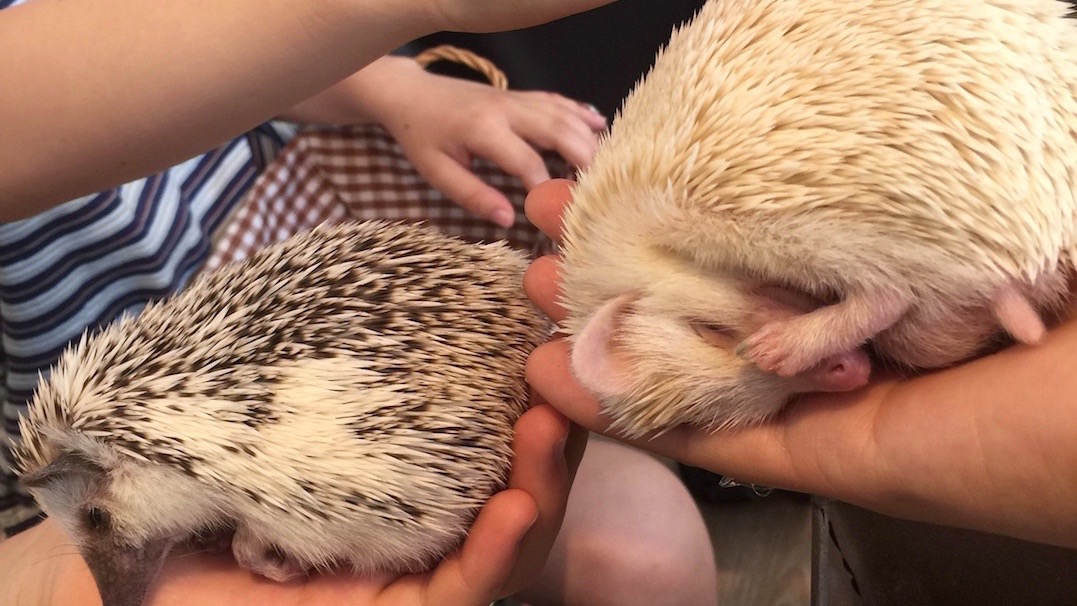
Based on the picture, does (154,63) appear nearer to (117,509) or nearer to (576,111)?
(117,509)

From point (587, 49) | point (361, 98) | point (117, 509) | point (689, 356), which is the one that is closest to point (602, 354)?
point (689, 356)

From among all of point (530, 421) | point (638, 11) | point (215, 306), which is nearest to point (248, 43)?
point (215, 306)

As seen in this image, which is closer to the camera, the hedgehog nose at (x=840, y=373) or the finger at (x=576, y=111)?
the hedgehog nose at (x=840, y=373)

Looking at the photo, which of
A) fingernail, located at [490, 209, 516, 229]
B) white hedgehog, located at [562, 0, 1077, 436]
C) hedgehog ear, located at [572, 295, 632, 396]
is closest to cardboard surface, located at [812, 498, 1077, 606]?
white hedgehog, located at [562, 0, 1077, 436]

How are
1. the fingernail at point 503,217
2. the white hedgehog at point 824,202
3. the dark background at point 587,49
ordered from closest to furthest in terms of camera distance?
the white hedgehog at point 824,202 < the fingernail at point 503,217 < the dark background at point 587,49

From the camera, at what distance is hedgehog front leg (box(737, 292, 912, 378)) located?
0.70 meters

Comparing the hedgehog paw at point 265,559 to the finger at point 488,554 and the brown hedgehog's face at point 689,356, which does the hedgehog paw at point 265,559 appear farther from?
the brown hedgehog's face at point 689,356

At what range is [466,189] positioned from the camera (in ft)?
4.76

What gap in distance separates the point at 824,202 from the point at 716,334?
8.0 inches

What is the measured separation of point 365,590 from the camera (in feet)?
3.15

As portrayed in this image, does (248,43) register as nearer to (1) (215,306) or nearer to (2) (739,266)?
(1) (215,306)

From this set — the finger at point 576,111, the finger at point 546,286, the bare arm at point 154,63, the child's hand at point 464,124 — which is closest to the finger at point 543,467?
the finger at point 546,286

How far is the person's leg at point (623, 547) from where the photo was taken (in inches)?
51.0

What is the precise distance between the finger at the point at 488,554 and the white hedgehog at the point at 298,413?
0.04 metres
